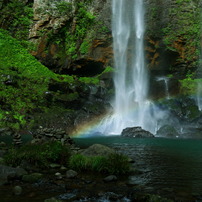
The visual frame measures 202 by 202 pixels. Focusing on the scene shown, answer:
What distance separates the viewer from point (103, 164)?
992 cm

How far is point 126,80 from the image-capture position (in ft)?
140

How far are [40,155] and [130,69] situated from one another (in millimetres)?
34463

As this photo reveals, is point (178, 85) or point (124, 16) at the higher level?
point (124, 16)

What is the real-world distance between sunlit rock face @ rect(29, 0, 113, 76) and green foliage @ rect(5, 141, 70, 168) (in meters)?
32.4

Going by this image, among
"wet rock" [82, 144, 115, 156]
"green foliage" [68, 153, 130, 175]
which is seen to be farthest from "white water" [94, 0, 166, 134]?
"green foliage" [68, 153, 130, 175]

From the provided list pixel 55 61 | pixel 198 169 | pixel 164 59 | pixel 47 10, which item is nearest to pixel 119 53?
pixel 164 59

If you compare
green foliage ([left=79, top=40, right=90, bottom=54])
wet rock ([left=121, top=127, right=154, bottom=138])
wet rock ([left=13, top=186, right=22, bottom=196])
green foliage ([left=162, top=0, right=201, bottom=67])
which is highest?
green foliage ([left=162, top=0, right=201, bottom=67])

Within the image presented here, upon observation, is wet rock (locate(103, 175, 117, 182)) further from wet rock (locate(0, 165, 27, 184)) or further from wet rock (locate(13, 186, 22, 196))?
wet rock (locate(0, 165, 27, 184))

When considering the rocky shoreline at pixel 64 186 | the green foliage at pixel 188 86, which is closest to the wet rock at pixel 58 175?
the rocky shoreline at pixel 64 186

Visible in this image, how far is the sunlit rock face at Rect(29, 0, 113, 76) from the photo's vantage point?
4303 centimetres

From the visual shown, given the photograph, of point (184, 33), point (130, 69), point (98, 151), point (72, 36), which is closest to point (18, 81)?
point (72, 36)

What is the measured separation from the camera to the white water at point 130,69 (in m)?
36.5

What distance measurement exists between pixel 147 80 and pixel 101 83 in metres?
8.39

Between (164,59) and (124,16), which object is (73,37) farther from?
(164,59)
